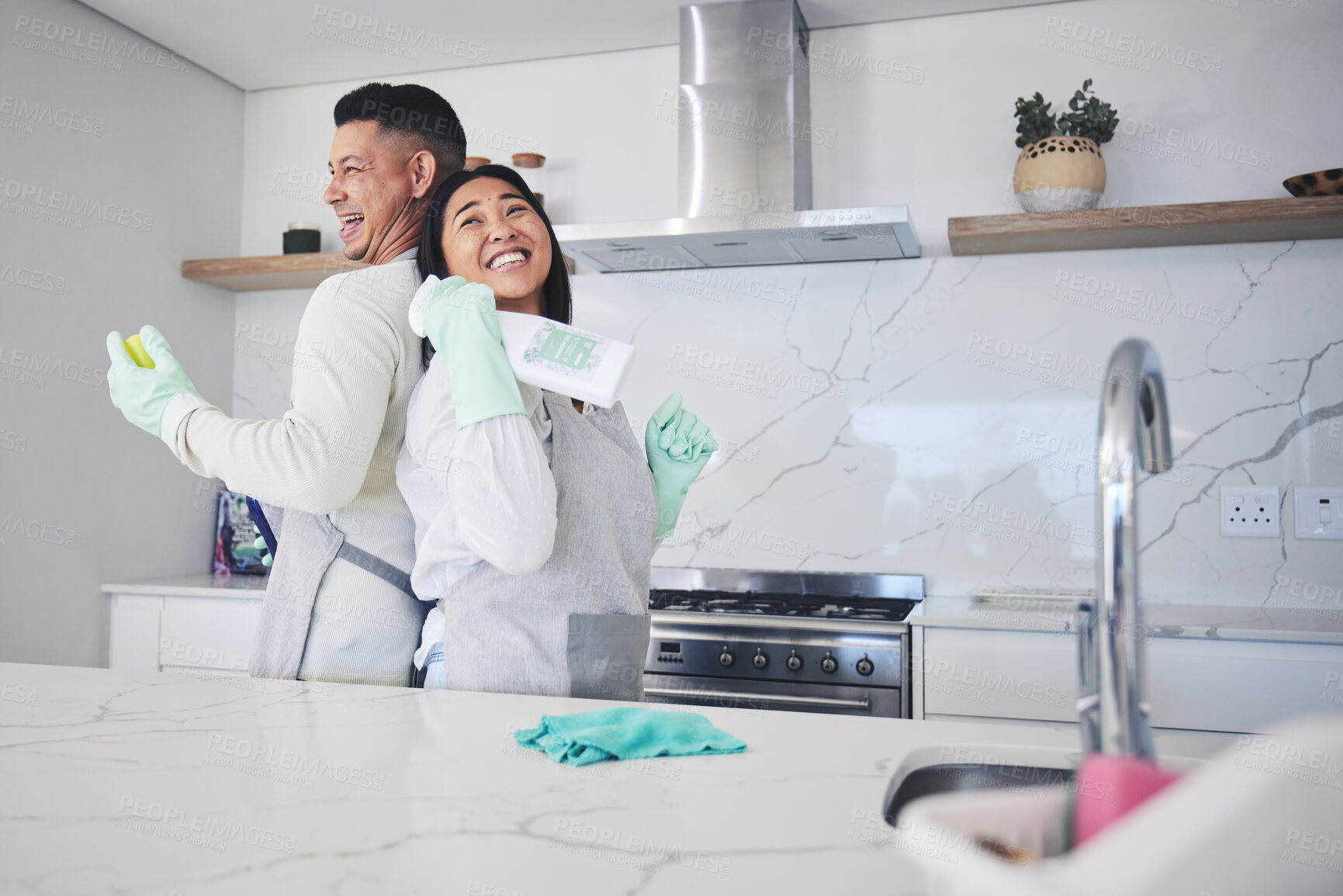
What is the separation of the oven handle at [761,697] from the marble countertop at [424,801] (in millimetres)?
1036

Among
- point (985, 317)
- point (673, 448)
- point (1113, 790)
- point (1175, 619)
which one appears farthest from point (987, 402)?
point (1113, 790)

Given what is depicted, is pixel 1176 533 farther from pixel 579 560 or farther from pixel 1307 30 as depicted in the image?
pixel 579 560

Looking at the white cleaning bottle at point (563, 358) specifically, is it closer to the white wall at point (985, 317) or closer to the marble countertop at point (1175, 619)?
the marble countertop at point (1175, 619)

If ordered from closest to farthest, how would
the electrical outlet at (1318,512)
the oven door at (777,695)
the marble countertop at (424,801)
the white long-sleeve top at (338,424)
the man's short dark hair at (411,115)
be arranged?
the marble countertop at (424,801)
the white long-sleeve top at (338,424)
the man's short dark hair at (411,115)
the oven door at (777,695)
the electrical outlet at (1318,512)

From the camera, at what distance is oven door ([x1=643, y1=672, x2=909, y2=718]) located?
204 cm

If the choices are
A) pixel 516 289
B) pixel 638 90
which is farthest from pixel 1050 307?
pixel 516 289

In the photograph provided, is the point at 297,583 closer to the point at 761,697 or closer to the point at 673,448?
the point at 673,448

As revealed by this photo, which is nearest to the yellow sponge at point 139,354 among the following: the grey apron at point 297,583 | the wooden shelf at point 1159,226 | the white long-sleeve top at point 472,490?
the grey apron at point 297,583

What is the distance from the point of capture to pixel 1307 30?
2.28m

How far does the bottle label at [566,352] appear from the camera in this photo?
1.07m

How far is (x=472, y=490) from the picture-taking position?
42.6 inches

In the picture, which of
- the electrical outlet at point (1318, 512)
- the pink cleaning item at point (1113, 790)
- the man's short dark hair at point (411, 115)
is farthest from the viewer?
the electrical outlet at point (1318, 512)

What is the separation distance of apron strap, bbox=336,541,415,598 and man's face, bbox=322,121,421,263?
45 cm

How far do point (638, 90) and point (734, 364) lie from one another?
2.59ft
